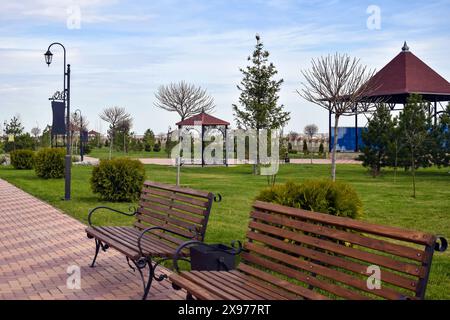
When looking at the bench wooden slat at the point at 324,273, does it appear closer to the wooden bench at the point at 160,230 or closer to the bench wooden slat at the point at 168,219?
the wooden bench at the point at 160,230

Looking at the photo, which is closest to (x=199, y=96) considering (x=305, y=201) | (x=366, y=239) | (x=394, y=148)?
(x=394, y=148)

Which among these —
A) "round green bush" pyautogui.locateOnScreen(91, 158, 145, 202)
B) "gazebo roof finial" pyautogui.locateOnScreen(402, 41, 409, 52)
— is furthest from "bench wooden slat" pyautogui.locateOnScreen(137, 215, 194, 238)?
"gazebo roof finial" pyautogui.locateOnScreen(402, 41, 409, 52)

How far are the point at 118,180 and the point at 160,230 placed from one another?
263 inches

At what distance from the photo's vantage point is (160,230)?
590 centimetres

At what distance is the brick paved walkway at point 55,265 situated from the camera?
5082 millimetres

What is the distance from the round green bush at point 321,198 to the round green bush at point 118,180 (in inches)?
254

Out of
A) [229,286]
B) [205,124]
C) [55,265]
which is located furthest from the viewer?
[205,124]

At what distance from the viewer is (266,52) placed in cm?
2692

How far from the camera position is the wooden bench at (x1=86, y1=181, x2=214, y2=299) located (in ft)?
16.1

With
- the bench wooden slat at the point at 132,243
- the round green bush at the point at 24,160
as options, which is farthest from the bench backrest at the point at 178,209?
the round green bush at the point at 24,160

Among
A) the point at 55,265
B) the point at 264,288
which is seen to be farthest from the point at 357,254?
the point at 55,265

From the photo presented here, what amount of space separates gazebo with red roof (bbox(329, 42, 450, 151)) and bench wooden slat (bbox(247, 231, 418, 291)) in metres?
26.4

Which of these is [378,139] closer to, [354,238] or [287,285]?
[287,285]
